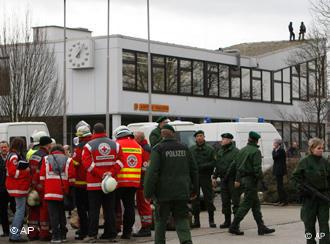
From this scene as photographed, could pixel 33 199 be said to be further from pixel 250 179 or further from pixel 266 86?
pixel 266 86

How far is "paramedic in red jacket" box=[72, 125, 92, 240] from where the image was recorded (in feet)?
46.6

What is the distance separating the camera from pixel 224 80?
5288cm

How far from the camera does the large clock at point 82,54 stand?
43938 millimetres

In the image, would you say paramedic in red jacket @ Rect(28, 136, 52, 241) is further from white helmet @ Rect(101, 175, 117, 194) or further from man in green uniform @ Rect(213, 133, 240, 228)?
man in green uniform @ Rect(213, 133, 240, 228)

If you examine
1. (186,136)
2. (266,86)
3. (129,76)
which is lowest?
(186,136)

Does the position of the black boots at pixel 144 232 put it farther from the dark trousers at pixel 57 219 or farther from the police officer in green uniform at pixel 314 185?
the police officer in green uniform at pixel 314 185

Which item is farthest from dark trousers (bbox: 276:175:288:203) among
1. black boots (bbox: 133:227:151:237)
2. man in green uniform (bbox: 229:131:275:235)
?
black boots (bbox: 133:227:151:237)

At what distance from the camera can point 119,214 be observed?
591 inches

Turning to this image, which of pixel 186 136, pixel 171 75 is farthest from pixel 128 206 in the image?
pixel 171 75

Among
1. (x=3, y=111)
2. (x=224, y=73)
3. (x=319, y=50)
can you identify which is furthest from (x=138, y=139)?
(x=224, y=73)

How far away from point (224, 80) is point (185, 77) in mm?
4393

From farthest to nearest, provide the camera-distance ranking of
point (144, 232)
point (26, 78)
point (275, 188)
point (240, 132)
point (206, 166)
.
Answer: point (26, 78)
point (240, 132)
point (275, 188)
point (206, 166)
point (144, 232)

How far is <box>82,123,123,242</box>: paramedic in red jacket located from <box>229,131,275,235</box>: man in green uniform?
7.96ft

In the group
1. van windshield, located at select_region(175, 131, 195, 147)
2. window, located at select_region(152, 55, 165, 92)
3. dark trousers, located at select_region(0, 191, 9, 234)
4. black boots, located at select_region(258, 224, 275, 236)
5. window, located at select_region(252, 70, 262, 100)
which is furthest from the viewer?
window, located at select_region(252, 70, 262, 100)
